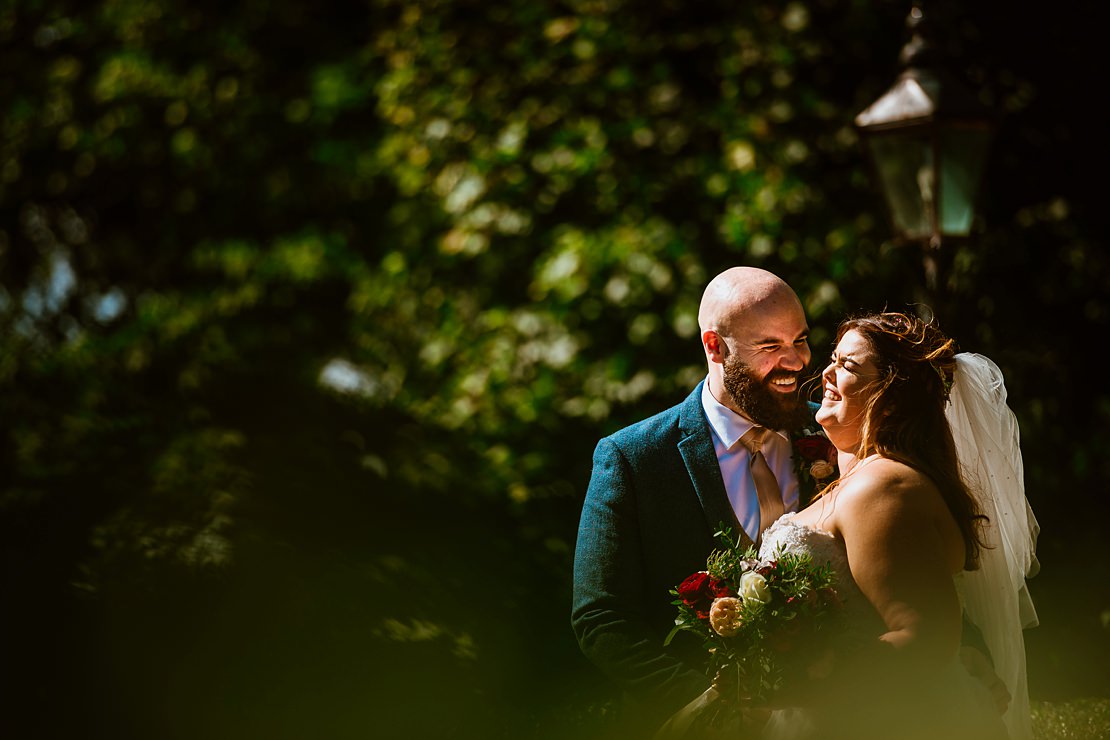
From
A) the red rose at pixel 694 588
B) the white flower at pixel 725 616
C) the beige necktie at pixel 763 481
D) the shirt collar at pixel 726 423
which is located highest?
the shirt collar at pixel 726 423

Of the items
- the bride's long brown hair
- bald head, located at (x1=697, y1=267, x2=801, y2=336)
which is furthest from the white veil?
bald head, located at (x1=697, y1=267, x2=801, y2=336)

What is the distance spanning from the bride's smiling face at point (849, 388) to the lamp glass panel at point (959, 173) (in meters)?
2.20

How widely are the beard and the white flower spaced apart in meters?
0.59

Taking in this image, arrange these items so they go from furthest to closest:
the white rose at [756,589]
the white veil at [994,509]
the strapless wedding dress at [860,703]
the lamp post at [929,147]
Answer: the lamp post at [929,147] < the white veil at [994,509] < the strapless wedding dress at [860,703] < the white rose at [756,589]

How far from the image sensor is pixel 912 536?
3025 millimetres

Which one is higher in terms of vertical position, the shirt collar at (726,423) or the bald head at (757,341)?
the bald head at (757,341)

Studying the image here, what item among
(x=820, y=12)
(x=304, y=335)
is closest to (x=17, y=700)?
→ (x=820, y=12)

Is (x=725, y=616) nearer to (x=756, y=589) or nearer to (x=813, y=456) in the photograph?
(x=756, y=589)

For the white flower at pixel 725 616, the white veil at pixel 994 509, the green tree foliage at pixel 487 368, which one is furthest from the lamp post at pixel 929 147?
the white flower at pixel 725 616

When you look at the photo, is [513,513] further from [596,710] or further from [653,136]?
[653,136]

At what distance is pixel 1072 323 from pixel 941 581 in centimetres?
435

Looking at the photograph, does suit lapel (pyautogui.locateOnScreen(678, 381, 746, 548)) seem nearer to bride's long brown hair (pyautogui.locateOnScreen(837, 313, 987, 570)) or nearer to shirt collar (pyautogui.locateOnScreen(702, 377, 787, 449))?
shirt collar (pyautogui.locateOnScreen(702, 377, 787, 449))

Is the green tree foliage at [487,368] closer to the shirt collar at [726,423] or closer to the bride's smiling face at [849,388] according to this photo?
the shirt collar at [726,423]

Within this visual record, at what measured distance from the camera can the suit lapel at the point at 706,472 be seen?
331cm
